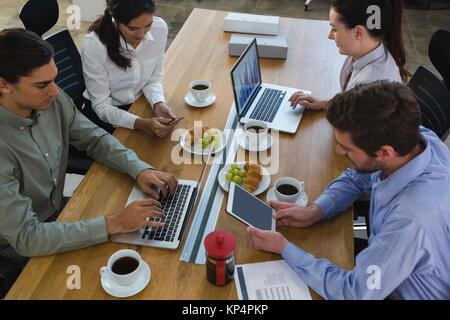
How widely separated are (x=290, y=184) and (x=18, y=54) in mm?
1044

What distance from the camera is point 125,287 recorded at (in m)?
1.20

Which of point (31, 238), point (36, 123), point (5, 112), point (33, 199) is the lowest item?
point (33, 199)

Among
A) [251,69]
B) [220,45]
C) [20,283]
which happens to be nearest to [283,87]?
[251,69]

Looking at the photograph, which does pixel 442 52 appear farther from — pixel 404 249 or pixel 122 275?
pixel 122 275

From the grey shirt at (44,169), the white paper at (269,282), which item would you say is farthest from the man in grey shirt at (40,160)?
the white paper at (269,282)

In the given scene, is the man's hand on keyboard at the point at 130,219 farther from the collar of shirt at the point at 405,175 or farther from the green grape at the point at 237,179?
the collar of shirt at the point at 405,175

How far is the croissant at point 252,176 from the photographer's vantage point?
1.53m

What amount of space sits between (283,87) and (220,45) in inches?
21.8

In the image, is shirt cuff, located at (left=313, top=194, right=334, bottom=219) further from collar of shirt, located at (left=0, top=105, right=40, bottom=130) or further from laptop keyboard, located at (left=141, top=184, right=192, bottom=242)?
collar of shirt, located at (left=0, top=105, right=40, bottom=130)

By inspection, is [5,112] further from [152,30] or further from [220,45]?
[220,45]

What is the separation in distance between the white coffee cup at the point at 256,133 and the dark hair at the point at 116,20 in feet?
2.27

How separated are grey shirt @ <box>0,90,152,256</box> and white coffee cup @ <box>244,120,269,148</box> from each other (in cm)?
46

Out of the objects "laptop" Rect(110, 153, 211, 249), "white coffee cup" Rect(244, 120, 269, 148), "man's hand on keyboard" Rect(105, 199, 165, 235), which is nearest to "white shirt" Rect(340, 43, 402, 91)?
"white coffee cup" Rect(244, 120, 269, 148)

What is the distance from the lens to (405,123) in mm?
1146
